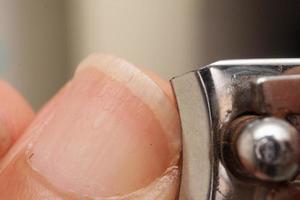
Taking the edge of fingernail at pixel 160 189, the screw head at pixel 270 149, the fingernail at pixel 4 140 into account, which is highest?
the screw head at pixel 270 149

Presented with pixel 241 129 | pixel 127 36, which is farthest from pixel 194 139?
pixel 127 36

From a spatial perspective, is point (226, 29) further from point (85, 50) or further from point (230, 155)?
point (230, 155)

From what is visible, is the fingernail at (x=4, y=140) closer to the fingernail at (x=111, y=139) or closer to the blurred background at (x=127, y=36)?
the fingernail at (x=111, y=139)

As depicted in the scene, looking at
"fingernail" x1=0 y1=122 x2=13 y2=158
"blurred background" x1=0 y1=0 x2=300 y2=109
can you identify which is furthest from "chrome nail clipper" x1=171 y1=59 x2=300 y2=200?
"blurred background" x1=0 y1=0 x2=300 y2=109

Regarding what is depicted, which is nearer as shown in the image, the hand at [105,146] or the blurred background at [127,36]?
the hand at [105,146]

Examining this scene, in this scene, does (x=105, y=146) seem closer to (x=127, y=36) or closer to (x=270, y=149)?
(x=270, y=149)

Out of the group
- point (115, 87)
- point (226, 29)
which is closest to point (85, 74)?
point (115, 87)

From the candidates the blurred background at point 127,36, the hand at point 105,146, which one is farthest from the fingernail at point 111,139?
the blurred background at point 127,36
